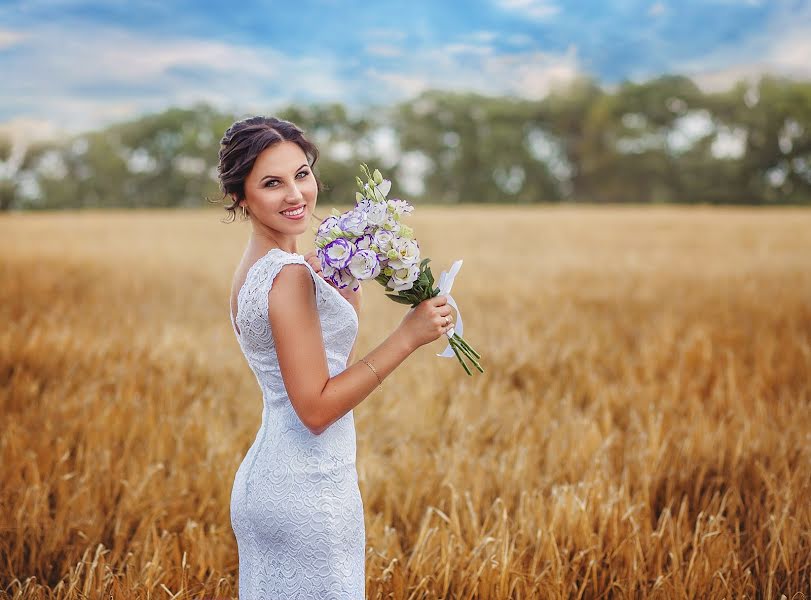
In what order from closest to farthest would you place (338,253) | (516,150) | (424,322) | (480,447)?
1. (338,253)
2. (424,322)
3. (480,447)
4. (516,150)

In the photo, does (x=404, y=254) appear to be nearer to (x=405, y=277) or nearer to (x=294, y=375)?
(x=405, y=277)

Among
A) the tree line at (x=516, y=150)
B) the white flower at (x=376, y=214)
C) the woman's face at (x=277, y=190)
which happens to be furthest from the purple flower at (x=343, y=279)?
the tree line at (x=516, y=150)

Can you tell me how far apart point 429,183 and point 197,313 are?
3125 cm

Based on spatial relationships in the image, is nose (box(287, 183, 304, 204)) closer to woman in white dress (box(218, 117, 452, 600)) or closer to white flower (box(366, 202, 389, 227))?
woman in white dress (box(218, 117, 452, 600))

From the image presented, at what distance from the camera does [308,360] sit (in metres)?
1.64

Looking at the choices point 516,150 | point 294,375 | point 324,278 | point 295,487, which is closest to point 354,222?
point 324,278

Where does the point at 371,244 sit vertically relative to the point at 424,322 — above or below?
above

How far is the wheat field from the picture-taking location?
248 cm

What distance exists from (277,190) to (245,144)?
0.14 m

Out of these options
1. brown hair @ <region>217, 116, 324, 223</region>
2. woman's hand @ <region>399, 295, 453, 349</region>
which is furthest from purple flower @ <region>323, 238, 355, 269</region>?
brown hair @ <region>217, 116, 324, 223</region>

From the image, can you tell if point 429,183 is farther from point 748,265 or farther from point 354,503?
point 354,503

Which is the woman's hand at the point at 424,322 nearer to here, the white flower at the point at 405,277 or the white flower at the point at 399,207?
the white flower at the point at 405,277

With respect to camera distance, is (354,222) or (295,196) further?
(295,196)

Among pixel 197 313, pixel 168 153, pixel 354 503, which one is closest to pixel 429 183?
pixel 168 153
